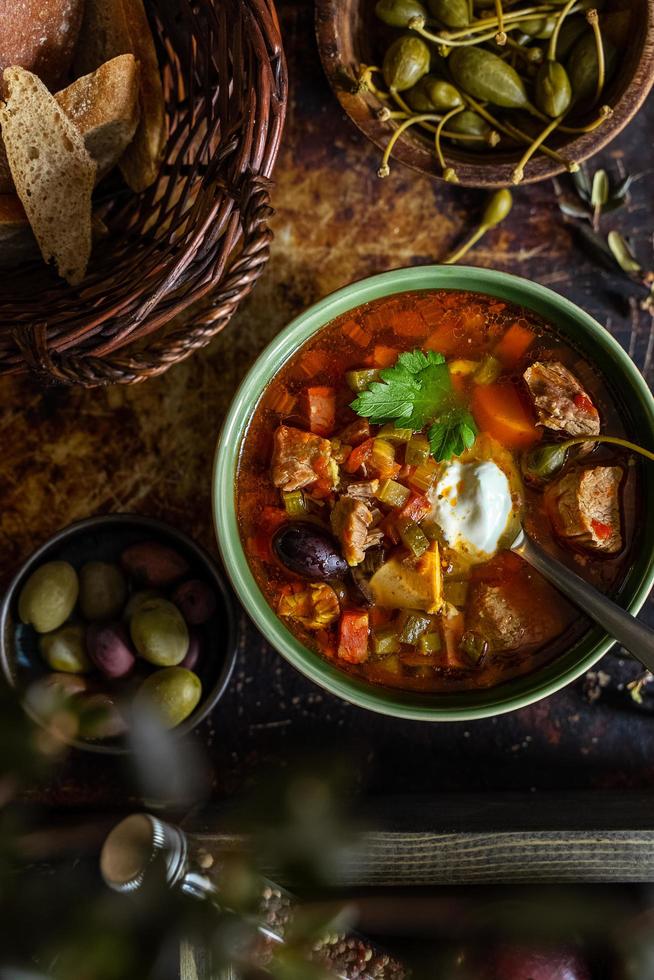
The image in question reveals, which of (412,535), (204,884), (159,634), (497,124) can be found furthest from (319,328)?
(204,884)

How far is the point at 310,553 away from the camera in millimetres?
2119

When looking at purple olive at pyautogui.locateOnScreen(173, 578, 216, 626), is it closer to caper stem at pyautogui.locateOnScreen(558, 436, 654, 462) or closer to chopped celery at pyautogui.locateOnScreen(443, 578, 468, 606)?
chopped celery at pyautogui.locateOnScreen(443, 578, 468, 606)

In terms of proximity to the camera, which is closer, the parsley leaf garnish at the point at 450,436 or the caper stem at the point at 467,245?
the parsley leaf garnish at the point at 450,436

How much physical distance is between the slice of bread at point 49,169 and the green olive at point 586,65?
1.25m

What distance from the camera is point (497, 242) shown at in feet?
8.51

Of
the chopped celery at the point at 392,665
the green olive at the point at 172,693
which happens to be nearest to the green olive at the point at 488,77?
the chopped celery at the point at 392,665

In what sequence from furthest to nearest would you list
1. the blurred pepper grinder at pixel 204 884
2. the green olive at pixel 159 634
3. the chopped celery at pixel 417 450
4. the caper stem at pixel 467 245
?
the caper stem at pixel 467 245, the green olive at pixel 159 634, the chopped celery at pixel 417 450, the blurred pepper grinder at pixel 204 884

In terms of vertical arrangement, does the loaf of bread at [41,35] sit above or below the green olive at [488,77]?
above

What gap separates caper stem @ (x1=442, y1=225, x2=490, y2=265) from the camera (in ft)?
8.29

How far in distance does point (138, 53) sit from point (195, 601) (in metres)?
1.38

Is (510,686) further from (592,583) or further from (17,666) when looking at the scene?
(17,666)

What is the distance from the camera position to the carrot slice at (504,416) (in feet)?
7.38

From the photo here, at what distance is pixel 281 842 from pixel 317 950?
486mm

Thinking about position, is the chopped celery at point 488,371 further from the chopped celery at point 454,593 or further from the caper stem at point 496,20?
the caper stem at point 496,20
